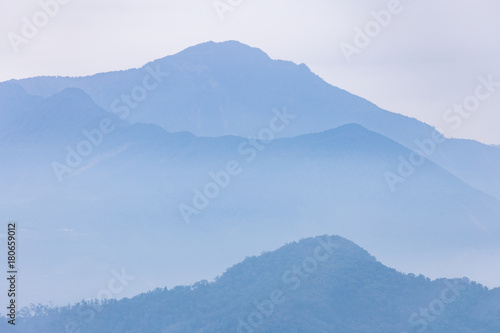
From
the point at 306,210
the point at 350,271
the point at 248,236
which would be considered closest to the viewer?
the point at 350,271

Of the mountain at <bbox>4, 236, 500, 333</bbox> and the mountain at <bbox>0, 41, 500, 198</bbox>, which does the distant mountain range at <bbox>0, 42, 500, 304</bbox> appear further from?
the mountain at <bbox>4, 236, 500, 333</bbox>

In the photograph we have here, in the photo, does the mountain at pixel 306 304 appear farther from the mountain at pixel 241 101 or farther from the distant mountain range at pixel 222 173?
the mountain at pixel 241 101

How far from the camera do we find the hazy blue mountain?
133250 mm

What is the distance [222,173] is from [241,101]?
24.4 meters

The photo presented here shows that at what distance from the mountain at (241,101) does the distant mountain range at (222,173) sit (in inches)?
10.8

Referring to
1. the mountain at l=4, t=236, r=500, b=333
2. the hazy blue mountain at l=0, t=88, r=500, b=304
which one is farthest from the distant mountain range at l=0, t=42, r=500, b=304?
the mountain at l=4, t=236, r=500, b=333

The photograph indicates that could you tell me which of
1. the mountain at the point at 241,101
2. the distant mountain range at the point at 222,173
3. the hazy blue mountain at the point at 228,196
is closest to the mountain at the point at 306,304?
the distant mountain range at the point at 222,173

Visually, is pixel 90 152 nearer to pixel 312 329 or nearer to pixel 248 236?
pixel 248 236

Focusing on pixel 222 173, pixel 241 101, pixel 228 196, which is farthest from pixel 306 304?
pixel 241 101

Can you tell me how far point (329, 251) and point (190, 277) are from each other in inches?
2168

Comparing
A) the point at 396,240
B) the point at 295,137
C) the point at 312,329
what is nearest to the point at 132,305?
the point at 312,329

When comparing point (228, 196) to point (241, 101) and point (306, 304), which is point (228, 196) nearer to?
point (241, 101)

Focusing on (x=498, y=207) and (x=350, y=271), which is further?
(x=498, y=207)

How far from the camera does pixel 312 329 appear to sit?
60812mm
